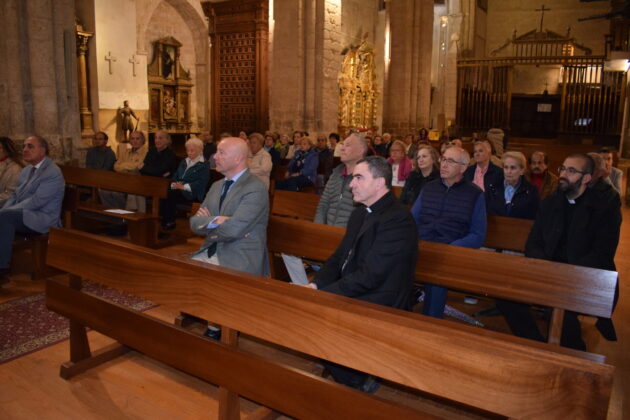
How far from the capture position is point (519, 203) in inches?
186

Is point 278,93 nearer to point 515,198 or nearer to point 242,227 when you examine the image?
point 515,198

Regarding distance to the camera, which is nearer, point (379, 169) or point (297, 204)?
point (379, 169)

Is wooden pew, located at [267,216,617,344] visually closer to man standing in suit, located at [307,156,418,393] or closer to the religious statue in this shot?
man standing in suit, located at [307,156,418,393]

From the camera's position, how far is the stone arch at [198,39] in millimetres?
17109

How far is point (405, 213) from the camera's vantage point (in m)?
2.69

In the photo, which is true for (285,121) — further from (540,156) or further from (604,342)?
(604,342)

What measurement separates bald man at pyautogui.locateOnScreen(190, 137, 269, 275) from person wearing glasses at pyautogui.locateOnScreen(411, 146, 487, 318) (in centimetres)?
133

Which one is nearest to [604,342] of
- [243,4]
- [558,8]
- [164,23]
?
[243,4]

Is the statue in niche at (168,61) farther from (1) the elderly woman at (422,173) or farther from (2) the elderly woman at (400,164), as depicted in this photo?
(1) the elderly woman at (422,173)

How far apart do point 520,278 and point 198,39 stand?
1789 cm

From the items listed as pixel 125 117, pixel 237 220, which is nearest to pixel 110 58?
pixel 125 117

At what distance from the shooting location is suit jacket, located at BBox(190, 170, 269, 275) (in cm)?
339

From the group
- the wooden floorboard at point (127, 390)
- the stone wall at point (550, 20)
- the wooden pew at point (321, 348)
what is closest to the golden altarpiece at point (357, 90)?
the stone wall at point (550, 20)

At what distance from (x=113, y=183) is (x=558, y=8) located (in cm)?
2758
